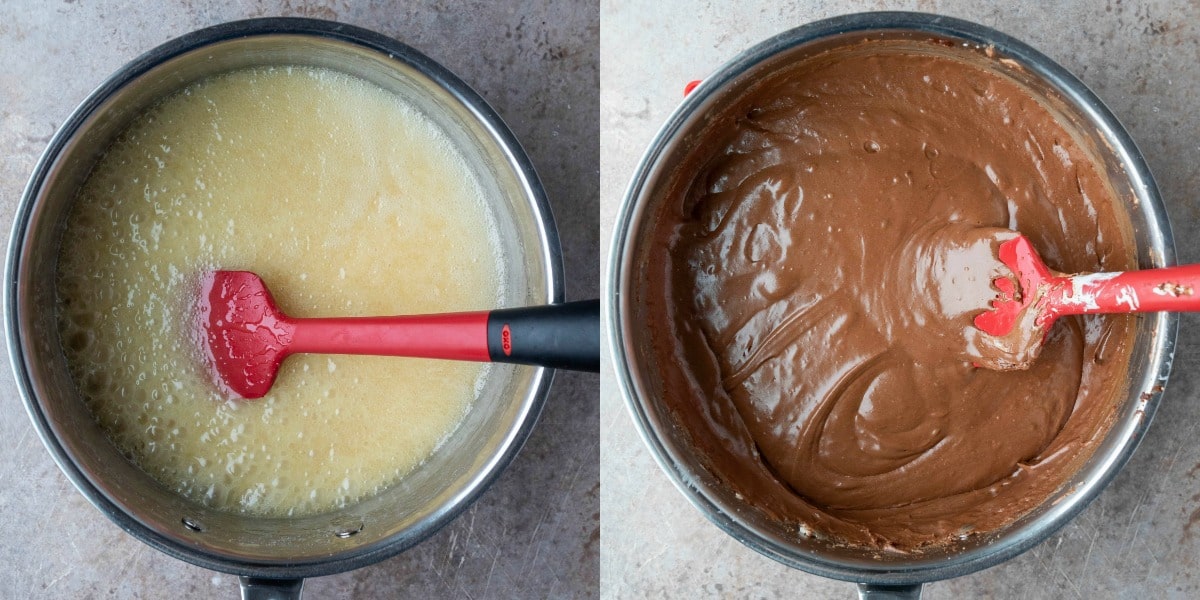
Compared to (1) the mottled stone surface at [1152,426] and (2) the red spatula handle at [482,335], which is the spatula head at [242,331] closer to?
(2) the red spatula handle at [482,335]

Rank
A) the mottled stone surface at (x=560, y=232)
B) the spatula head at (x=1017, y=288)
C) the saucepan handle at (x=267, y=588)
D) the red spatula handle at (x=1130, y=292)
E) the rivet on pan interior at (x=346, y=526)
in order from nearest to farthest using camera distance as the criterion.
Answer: the red spatula handle at (x=1130, y=292), the spatula head at (x=1017, y=288), the saucepan handle at (x=267, y=588), the rivet on pan interior at (x=346, y=526), the mottled stone surface at (x=560, y=232)

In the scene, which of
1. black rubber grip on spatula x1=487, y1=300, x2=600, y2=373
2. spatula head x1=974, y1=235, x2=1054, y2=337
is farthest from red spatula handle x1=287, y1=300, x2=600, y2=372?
spatula head x1=974, y1=235, x2=1054, y2=337

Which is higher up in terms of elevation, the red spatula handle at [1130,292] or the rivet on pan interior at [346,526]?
the red spatula handle at [1130,292]

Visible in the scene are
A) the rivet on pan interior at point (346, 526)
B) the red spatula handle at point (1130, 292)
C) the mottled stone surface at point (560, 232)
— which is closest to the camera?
the red spatula handle at point (1130, 292)

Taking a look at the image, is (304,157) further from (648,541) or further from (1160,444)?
(1160,444)

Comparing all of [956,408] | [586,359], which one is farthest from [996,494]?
[586,359]

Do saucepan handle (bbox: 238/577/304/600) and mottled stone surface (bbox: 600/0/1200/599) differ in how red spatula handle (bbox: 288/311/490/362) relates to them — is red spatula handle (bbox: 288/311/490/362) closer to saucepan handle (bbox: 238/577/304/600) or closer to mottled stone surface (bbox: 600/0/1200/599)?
mottled stone surface (bbox: 600/0/1200/599)

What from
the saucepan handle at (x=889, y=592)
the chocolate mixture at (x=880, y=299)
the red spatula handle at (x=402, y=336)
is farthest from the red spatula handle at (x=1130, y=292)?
the red spatula handle at (x=402, y=336)
